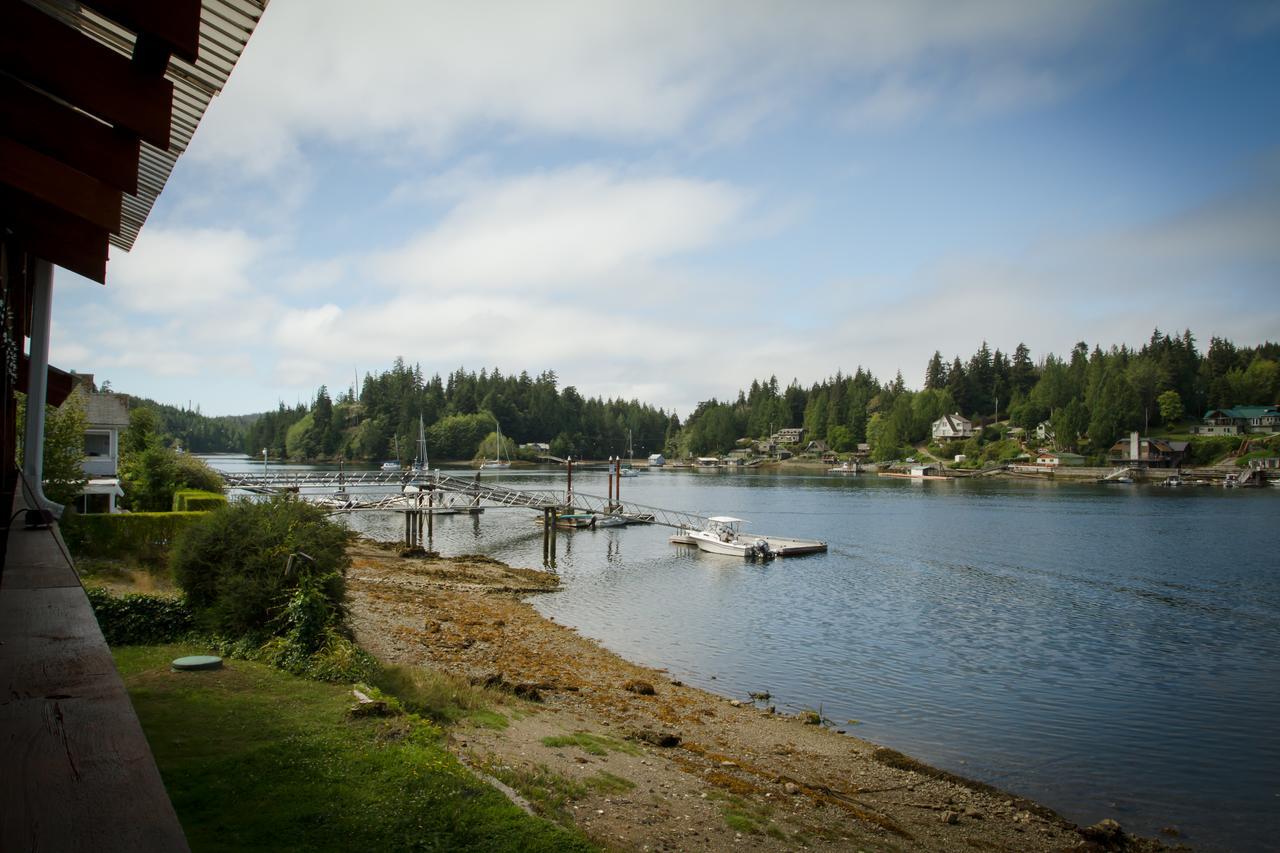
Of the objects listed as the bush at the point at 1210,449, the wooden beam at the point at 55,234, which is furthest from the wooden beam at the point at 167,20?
the bush at the point at 1210,449

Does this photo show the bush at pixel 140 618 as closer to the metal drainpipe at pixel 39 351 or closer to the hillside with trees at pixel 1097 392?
the metal drainpipe at pixel 39 351

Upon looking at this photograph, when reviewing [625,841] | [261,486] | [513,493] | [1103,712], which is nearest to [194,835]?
[625,841]

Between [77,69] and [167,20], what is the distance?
105 cm

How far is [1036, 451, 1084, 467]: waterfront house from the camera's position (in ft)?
485

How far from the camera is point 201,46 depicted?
20.2 feet

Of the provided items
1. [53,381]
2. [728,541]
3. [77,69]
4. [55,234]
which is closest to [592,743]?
[55,234]

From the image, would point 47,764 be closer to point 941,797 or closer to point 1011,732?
point 941,797

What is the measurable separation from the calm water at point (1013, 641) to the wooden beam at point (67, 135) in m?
18.1

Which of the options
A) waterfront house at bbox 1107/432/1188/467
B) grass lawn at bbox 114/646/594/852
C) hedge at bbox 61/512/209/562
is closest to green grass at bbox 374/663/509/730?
grass lawn at bbox 114/646/594/852

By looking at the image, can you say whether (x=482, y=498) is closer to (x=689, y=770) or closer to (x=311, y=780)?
(x=689, y=770)

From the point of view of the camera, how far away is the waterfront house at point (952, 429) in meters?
180

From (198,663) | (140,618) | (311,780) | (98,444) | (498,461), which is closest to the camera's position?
(311,780)

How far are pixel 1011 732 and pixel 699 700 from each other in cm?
784

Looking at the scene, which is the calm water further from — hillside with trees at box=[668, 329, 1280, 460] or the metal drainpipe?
hillside with trees at box=[668, 329, 1280, 460]
